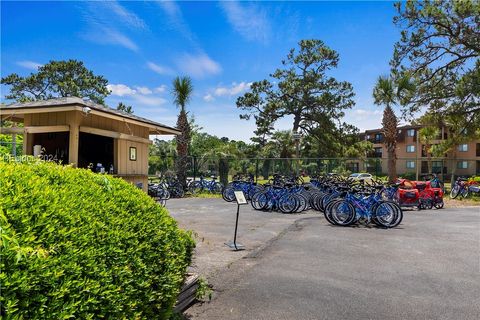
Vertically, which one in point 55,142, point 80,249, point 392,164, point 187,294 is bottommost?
point 187,294

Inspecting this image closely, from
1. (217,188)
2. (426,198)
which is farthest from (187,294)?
(217,188)

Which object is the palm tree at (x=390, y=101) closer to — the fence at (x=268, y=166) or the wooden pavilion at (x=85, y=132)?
the fence at (x=268, y=166)

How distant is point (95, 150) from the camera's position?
14891 millimetres

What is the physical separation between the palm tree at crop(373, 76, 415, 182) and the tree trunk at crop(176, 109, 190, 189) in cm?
1042

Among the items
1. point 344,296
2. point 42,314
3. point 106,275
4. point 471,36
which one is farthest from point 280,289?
point 471,36

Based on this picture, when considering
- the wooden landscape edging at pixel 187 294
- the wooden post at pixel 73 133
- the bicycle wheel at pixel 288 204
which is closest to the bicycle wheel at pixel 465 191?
the bicycle wheel at pixel 288 204

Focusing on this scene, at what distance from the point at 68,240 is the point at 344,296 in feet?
10.6

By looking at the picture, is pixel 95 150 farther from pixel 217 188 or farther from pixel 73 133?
pixel 217 188

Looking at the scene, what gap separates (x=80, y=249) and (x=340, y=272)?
399 centimetres

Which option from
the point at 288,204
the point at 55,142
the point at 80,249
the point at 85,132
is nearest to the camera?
the point at 80,249

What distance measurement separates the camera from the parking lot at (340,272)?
12.7ft

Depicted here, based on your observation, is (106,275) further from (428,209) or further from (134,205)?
(428,209)

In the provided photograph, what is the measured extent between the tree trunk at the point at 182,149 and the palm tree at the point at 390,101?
34.2 ft

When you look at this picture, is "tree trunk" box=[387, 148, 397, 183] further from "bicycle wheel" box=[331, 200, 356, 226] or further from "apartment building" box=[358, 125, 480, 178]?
"apartment building" box=[358, 125, 480, 178]
